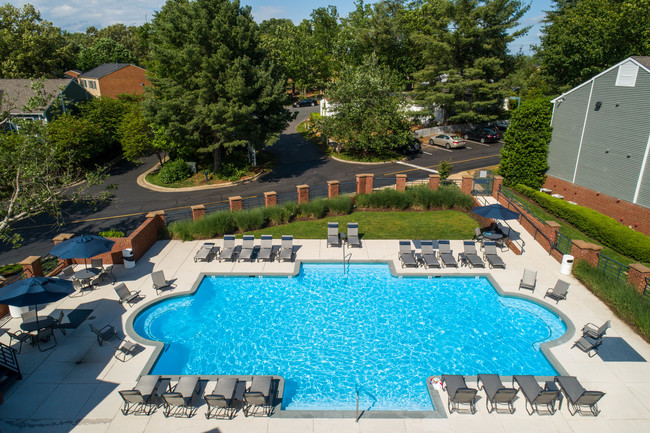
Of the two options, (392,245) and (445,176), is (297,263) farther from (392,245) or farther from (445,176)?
(445,176)

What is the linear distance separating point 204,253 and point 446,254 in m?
11.6

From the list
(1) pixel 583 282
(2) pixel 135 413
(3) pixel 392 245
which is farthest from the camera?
(3) pixel 392 245

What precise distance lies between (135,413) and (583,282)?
1749cm

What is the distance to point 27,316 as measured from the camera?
14641 millimetres

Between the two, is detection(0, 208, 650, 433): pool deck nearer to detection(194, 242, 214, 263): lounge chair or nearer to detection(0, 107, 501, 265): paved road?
detection(194, 242, 214, 263): lounge chair

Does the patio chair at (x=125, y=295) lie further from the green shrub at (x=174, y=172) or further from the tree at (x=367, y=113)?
the tree at (x=367, y=113)

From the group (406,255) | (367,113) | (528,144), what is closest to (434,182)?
(406,255)

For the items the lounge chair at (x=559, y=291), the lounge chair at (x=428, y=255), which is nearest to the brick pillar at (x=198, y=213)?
the lounge chair at (x=428, y=255)

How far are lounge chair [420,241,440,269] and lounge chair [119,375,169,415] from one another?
12.1 m

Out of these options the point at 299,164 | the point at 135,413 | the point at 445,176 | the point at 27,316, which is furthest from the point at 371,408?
the point at 299,164

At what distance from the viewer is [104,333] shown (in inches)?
541

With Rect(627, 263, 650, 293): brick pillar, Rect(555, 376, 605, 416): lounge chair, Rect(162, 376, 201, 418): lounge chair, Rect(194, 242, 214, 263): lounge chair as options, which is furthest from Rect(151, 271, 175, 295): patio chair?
Rect(627, 263, 650, 293): brick pillar

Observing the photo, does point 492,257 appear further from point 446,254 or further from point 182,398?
point 182,398

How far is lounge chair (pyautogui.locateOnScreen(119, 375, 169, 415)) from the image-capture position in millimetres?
11148
